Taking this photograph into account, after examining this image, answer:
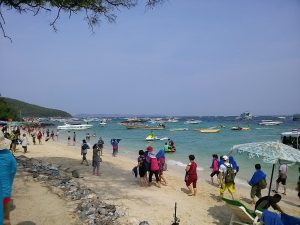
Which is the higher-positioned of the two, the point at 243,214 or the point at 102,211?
the point at 243,214

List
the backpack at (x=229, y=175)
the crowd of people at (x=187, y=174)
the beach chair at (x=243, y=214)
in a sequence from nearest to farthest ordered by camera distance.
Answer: the crowd of people at (x=187, y=174), the beach chair at (x=243, y=214), the backpack at (x=229, y=175)

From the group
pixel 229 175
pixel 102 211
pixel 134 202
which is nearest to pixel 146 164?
pixel 134 202

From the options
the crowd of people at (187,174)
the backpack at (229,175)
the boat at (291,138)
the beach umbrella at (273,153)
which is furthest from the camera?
the boat at (291,138)

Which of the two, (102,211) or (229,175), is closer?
(102,211)

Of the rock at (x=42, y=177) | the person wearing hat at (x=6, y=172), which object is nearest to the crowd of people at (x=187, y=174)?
the person wearing hat at (x=6, y=172)

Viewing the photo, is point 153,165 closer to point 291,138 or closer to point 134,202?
point 134,202

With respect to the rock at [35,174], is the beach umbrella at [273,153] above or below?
above

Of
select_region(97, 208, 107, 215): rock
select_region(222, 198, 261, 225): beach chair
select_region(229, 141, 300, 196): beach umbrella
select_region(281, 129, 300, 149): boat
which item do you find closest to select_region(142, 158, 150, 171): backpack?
select_region(229, 141, 300, 196): beach umbrella

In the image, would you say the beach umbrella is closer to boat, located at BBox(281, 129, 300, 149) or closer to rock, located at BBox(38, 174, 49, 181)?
rock, located at BBox(38, 174, 49, 181)

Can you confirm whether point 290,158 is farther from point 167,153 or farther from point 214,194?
point 167,153

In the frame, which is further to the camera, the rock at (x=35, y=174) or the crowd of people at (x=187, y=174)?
the rock at (x=35, y=174)

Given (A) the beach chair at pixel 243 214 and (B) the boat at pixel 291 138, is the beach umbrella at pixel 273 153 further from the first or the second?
(B) the boat at pixel 291 138

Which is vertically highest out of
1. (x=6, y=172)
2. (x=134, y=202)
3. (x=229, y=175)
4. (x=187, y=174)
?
(x=6, y=172)

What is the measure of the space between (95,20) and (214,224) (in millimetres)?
7263
